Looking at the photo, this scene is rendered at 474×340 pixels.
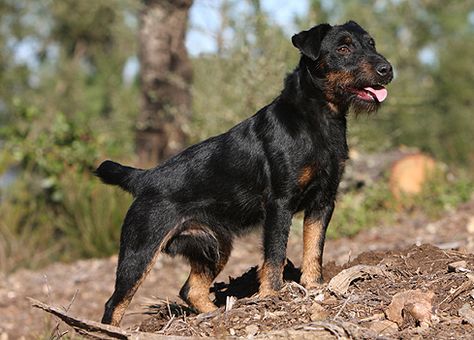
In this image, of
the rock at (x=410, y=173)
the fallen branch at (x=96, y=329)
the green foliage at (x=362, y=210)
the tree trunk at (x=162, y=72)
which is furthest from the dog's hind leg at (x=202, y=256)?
the tree trunk at (x=162, y=72)

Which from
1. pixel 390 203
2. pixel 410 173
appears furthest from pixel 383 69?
pixel 410 173

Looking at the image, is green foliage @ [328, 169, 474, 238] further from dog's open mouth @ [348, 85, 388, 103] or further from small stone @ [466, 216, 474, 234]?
dog's open mouth @ [348, 85, 388, 103]

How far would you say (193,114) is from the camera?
44.5ft

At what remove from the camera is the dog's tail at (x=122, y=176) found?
5.65 metres

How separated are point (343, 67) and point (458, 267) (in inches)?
60.2

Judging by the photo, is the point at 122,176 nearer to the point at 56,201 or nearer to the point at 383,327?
the point at 383,327

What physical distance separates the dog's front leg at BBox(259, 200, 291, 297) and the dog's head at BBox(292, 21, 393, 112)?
0.85 m

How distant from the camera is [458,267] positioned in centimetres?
496

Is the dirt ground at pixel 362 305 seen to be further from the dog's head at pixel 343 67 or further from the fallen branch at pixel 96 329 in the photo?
the dog's head at pixel 343 67

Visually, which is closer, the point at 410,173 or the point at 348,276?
the point at 348,276

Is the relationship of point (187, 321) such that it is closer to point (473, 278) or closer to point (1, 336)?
point (473, 278)

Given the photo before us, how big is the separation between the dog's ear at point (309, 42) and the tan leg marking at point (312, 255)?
115cm

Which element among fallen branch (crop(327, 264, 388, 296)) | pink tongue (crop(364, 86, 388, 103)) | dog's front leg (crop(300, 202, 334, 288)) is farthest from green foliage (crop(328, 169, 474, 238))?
fallen branch (crop(327, 264, 388, 296))

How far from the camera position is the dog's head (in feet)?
17.1
